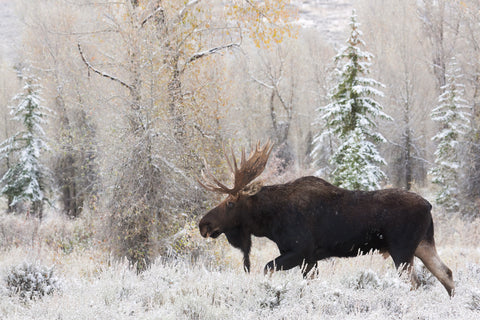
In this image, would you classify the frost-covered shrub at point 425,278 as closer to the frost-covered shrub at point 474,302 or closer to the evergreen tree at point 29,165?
the frost-covered shrub at point 474,302

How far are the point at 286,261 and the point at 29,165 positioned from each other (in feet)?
66.9

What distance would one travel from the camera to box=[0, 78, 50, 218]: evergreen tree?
2225cm

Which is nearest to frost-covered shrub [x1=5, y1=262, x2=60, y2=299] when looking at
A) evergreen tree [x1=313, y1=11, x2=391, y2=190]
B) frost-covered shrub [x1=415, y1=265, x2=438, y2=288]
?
frost-covered shrub [x1=415, y1=265, x2=438, y2=288]

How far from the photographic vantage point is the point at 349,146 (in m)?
19.1

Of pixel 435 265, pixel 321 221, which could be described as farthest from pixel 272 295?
pixel 435 265

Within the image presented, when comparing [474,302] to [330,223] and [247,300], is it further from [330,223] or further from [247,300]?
[247,300]

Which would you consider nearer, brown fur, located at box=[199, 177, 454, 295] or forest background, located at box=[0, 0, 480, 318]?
brown fur, located at box=[199, 177, 454, 295]

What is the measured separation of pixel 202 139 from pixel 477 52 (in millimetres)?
22821

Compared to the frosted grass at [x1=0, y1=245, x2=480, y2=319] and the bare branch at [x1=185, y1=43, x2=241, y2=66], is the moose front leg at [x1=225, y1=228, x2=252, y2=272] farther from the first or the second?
the bare branch at [x1=185, y1=43, x2=241, y2=66]

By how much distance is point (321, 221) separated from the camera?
522 centimetres

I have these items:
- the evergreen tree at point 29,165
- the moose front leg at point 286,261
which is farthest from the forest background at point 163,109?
the moose front leg at point 286,261

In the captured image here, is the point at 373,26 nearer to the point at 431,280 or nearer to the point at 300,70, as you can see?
the point at 300,70

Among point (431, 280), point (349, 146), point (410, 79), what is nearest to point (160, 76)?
point (431, 280)

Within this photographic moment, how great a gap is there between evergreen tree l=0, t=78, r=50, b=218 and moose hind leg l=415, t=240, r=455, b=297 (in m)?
20.2
